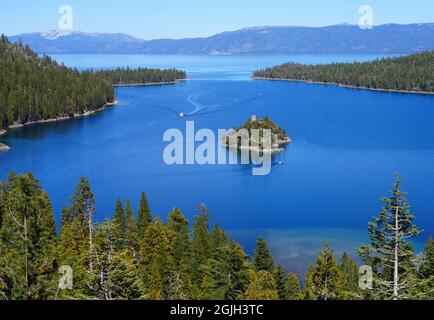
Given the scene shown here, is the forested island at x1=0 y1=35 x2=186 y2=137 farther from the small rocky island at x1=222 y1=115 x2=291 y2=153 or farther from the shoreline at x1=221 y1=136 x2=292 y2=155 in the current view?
the small rocky island at x1=222 y1=115 x2=291 y2=153

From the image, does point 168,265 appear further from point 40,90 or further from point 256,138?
point 40,90

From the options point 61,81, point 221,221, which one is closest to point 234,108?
point 61,81

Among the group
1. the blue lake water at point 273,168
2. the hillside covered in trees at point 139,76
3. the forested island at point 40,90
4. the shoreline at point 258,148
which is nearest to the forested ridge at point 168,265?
the blue lake water at point 273,168

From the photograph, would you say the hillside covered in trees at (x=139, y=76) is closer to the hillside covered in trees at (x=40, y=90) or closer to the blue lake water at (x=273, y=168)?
the hillside covered in trees at (x=40, y=90)

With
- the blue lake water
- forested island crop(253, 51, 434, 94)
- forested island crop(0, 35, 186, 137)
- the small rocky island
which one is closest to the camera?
the blue lake water

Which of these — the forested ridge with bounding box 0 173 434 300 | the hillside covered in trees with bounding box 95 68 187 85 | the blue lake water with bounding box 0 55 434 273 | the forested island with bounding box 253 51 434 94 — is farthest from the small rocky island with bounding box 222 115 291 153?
the hillside covered in trees with bounding box 95 68 187 85

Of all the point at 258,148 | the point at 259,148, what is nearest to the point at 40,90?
the point at 258,148

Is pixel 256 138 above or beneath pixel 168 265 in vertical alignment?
above
